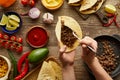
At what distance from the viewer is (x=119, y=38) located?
196 centimetres

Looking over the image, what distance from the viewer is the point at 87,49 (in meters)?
1.70

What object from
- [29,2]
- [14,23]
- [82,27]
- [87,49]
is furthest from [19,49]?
[87,49]

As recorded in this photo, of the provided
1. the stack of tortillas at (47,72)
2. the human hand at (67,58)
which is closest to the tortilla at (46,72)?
Answer: the stack of tortillas at (47,72)

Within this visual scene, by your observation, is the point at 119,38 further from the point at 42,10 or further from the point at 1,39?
the point at 1,39

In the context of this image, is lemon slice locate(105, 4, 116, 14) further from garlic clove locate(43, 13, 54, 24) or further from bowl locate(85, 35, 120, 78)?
garlic clove locate(43, 13, 54, 24)

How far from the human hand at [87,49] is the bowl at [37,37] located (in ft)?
1.03

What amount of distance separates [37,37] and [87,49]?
1.29 feet

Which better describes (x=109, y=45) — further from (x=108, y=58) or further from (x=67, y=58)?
(x=67, y=58)

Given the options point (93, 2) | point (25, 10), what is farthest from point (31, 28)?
point (93, 2)

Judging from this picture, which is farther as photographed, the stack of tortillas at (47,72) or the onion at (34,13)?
the onion at (34,13)

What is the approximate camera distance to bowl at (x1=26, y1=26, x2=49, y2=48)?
6.54 ft

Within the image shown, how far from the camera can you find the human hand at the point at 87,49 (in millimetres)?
1646

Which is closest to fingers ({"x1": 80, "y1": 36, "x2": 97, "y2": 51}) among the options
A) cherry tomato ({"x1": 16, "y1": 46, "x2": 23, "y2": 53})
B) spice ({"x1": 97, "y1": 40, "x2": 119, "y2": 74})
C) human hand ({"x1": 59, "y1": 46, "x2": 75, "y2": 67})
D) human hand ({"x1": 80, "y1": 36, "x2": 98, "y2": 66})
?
human hand ({"x1": 80, "y1": 36, "x2": 98, "y2": 66})

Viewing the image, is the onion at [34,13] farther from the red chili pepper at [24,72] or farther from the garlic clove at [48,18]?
the red chili pepper at [24,72]
